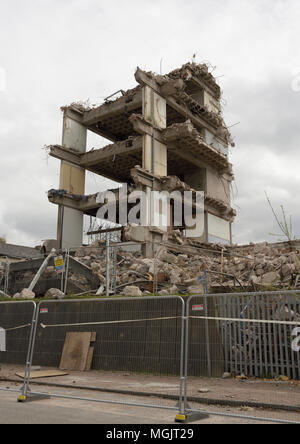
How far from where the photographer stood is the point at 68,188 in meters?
36.2

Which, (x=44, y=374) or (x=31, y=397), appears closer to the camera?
(x=31, y=397)

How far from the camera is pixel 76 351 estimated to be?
11945 millimetres

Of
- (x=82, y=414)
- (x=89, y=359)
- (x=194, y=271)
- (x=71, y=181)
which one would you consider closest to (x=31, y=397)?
(x=82, y=414)

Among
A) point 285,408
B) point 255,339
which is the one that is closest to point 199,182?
point 255,339

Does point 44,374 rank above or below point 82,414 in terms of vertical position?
below

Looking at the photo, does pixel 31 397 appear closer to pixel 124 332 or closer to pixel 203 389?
pixel 203 389

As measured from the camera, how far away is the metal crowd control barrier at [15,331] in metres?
13.5

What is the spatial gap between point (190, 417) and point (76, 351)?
6844 millimetres

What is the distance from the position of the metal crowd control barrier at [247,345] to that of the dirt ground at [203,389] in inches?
1.0

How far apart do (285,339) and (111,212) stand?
29.0 m

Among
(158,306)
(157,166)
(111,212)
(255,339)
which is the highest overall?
(157,166)

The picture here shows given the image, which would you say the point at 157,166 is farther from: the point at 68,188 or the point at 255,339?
the point at 255,339

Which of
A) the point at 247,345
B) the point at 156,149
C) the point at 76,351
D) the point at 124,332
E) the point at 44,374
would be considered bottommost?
the point at 44,374

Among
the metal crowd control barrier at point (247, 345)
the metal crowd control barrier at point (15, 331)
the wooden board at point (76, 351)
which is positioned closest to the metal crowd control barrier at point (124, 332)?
the wooden board at point (76, 351)
